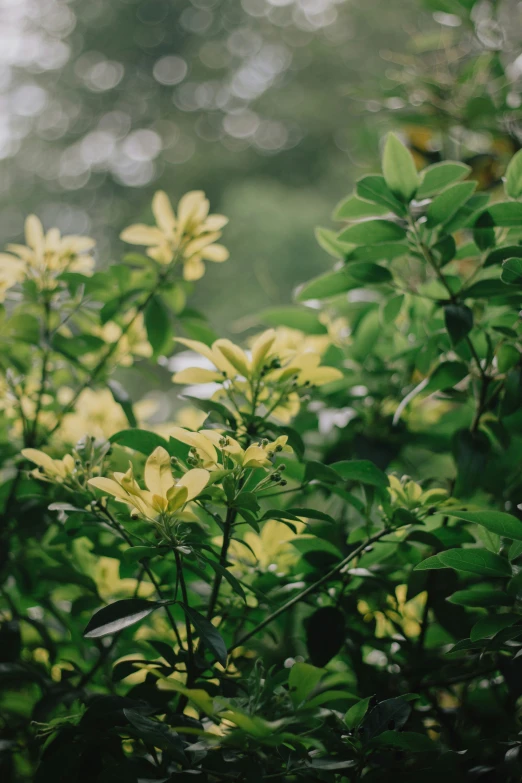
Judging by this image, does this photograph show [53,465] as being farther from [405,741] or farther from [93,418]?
[93,418]

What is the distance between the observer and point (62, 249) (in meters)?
0.85

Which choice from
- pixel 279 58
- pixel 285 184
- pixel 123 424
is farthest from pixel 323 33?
pixel 123 424

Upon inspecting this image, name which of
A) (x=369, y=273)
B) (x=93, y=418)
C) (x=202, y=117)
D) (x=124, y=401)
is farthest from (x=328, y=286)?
(x=202, y=117)

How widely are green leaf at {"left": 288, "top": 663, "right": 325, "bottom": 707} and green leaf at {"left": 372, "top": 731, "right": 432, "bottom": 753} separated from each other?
0.06m

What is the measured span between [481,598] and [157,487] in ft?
0.95

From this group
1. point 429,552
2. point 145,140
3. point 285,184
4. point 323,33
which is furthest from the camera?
point 145,140

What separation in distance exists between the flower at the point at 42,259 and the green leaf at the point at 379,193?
0.36 meters

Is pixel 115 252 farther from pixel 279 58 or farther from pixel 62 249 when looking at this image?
pixel 62 249

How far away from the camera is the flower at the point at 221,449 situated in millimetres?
505

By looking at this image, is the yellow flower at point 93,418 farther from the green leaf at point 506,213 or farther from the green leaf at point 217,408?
the green leaf at point 506,213

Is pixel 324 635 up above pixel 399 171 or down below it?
below

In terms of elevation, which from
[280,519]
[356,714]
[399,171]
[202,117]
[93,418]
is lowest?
[202,117]

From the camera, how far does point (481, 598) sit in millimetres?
568

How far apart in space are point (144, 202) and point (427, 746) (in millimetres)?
4907
